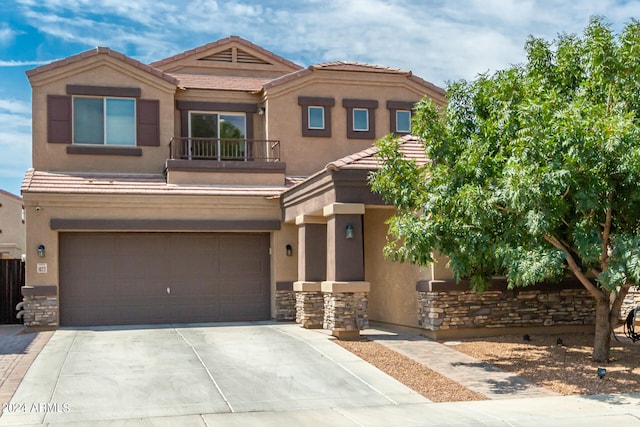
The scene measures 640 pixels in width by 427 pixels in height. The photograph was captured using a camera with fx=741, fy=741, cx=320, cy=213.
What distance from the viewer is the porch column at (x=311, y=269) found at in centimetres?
1841

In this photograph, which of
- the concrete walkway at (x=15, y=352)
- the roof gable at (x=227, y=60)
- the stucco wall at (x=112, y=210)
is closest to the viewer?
the concrete walkway at (x=15, y=352)

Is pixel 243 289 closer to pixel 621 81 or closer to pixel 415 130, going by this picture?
pixel 415 130

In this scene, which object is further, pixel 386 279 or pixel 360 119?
pixel 360 119

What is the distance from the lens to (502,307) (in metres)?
16.7

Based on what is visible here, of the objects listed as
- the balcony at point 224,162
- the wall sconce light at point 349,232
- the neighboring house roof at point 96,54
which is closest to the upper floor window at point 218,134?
the balcony at point 224,162

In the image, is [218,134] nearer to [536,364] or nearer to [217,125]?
[217,125]

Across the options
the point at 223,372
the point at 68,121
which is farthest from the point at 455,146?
the point at 68,121

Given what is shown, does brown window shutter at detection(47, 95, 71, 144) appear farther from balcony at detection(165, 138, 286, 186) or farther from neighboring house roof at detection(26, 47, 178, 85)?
balcony at detection(165, 138, 286, 186)

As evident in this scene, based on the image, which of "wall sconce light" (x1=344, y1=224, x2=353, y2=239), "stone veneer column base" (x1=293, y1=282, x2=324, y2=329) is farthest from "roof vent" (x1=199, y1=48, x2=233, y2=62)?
"wall sconce light" (x1=344, y1=224, x2=353, y2=239)

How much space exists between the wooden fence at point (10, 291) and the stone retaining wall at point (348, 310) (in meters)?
9.61

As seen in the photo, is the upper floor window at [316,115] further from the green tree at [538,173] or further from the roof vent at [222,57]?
the green tree at [538,173]

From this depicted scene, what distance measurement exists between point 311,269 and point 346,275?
2462 millimetres

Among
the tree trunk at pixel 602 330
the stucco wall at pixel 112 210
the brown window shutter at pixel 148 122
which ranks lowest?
the tree trunk at pixel 602 330

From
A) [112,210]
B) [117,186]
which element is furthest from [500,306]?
[117,186]
